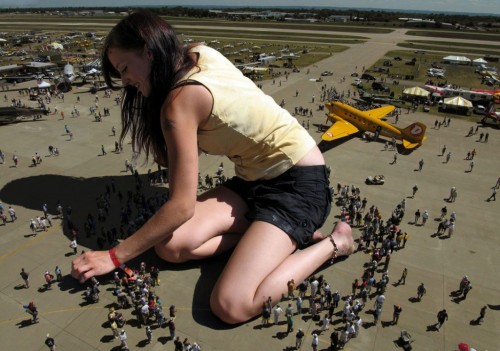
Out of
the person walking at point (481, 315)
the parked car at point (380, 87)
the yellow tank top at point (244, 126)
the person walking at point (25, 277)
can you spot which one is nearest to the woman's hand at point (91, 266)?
the yellow tank top at point (244, 126)

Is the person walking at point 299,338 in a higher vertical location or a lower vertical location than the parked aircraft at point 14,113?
lower

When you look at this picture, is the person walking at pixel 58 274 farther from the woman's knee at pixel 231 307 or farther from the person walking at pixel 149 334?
the woman's knee at pixel 231 307

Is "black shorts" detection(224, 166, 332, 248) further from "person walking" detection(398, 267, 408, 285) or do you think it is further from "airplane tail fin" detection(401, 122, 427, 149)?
"airplane tail fin" detection(401, 122, 427, 149)

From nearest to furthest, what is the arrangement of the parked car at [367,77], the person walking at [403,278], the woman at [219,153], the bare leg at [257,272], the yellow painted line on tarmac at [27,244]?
the woman at [219,153] < the bare leg at [257,272] < the person walking at [403,278] < the yellow painted line on tarmac at [27,244] < the parked car at [367,77]

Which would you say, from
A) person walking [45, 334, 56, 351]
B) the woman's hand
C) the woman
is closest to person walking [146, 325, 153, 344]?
the woman

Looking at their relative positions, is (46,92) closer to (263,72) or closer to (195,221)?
(263,72)

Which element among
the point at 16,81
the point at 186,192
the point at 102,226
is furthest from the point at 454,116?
the point at 16,81
